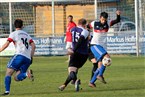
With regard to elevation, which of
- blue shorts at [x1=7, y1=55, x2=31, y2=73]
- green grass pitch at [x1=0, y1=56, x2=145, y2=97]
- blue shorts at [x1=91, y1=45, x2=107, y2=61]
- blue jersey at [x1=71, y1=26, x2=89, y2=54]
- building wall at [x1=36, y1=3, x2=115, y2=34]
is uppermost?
building wall at [x1=36, y1=3, x2=115, y2=34]

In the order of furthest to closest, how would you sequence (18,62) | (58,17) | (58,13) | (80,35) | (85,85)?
(58,13)
(58,17)
(85,85)
(80,35)
(18,62)

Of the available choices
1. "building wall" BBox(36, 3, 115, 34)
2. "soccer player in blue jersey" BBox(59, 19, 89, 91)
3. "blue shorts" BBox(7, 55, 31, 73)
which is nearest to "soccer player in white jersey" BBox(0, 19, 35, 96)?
"blue shorts" BBox(7, 55, 31, 73)

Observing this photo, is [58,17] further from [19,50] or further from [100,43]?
[19,50]

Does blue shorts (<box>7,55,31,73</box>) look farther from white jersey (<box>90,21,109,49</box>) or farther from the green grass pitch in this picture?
white jersey (<box>90,21,109,49</box>)

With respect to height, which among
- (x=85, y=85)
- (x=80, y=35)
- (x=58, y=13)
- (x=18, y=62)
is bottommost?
(x=85, y=85)

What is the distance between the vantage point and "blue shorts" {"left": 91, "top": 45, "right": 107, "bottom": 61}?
1884cm

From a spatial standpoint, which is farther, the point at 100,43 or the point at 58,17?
the point at 58,17

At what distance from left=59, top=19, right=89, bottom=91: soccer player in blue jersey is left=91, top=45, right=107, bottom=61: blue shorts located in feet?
3.82

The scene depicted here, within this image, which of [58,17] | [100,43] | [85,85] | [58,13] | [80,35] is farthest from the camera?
[58,13]

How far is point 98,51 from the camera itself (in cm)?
1892

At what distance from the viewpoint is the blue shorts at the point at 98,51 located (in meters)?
18.8

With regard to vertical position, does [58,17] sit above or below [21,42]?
above

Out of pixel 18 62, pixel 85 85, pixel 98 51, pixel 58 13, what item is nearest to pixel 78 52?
pixel 98 51

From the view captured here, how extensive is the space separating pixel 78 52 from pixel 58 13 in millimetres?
22096
